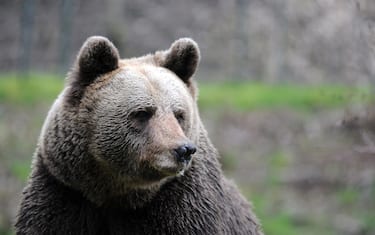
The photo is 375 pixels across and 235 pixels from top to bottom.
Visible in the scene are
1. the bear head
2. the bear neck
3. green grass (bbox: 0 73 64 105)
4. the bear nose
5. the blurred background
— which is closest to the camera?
the bear nose

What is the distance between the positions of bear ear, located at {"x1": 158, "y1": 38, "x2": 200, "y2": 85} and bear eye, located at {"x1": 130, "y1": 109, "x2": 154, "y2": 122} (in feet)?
1.84

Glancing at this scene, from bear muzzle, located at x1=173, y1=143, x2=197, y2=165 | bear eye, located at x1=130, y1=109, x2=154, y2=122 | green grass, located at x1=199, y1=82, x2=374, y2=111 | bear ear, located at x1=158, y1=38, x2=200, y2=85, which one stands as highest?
green grass, located at x1=199, y1=82, x2=374, y2=111

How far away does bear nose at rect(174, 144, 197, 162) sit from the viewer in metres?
5.36

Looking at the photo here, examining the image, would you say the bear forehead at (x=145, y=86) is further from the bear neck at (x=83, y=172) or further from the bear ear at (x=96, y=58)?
the bear neck at (x=83, y=172)

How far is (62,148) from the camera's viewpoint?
5863 millimetres

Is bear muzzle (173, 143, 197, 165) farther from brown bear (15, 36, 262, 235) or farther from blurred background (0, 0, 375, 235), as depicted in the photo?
blurred background (0, 0, 375, 235)

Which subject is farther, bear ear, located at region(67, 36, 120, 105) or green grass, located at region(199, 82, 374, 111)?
green grass, located at region(199, 82, 374, 111)

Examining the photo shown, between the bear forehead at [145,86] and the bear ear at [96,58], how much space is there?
10cm

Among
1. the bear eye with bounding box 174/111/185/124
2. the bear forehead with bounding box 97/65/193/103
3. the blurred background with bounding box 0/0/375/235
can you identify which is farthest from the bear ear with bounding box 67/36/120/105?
the blurred background with bounding box 0/0/375/235

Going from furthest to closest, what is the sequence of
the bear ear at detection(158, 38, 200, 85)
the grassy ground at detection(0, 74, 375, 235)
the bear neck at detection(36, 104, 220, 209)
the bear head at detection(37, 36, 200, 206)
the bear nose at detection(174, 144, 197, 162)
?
the grassy ground at detection(0, 74, 375, 235), the bear ear at detection(158, 38, 200, 85), the bear neck at detection(36, 104, 220, 209), the bear head at detection(37, 36, 200, 206), the bear nose at detection(174, 144, 197, 162)

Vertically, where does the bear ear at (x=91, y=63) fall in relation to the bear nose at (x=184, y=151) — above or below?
above

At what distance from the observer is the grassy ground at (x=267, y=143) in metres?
12.4

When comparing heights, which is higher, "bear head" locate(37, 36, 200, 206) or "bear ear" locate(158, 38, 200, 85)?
"bear ear" locate(158, 38, 200, 85)

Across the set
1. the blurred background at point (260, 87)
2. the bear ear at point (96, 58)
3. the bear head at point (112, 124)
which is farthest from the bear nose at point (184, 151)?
the blurred background at point (260, 87)
